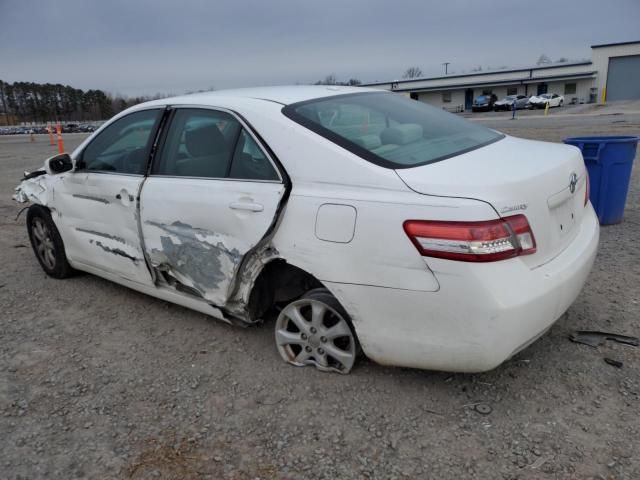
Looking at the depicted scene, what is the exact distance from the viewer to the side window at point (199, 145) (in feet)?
10.1

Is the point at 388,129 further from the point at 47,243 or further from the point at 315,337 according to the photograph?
the point at 47,243

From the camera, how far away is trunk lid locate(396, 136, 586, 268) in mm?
2287

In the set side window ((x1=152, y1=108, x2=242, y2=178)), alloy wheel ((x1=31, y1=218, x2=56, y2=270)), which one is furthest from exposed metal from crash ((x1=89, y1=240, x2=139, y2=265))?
alloy wheel ((x1=31, y1=218, x2=56, y2=270))

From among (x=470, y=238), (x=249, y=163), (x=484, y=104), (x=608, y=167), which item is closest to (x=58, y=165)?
(x=249, y=163)

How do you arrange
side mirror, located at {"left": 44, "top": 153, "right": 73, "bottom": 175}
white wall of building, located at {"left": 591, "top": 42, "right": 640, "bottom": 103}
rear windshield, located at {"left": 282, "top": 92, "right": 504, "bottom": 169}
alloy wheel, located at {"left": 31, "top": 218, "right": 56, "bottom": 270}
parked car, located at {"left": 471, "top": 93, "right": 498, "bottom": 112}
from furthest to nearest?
1. white wall of building, located at {"left": 591, "top": 42, "right": 640, "bottom": 103}
2. parked car, located at {"left": 471, "top": 93, "right": 498, "bottom": 112}
3. alloy wheel, located at {"left": 31, "top": 218, "right": 56, "bottom": 270}
4. side mirror, located at {"left": 44, "top": 153, "right": 73, "bottom": 175}
5. rear windshield, located at {"left": 282, "top": 92, "right": 504, "bottom": 169}

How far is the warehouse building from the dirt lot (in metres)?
51.2

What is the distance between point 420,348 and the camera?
2430 mm

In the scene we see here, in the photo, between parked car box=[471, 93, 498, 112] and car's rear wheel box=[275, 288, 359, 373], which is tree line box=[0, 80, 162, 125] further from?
car's rear wheel box=[275, 288, 359, 373]

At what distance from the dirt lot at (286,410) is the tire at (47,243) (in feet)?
2.86

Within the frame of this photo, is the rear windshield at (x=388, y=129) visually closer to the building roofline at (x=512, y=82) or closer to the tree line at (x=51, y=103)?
the building roofline at (x=512, y=82)

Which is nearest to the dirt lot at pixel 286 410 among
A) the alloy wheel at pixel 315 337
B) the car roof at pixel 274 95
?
the alloy wheel at pixel 315 337

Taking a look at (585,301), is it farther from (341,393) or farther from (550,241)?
(341,393)

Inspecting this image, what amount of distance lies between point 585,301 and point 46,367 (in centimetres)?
359

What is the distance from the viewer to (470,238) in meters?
2.20
